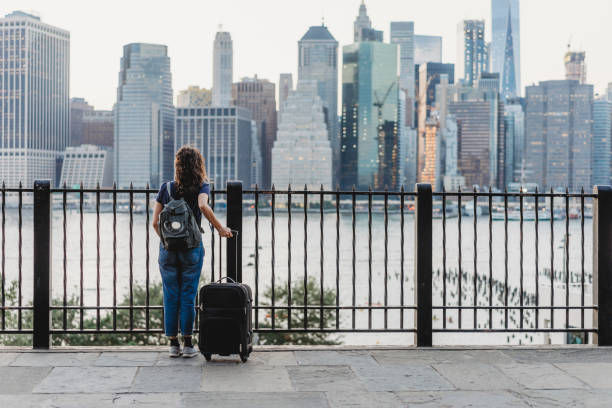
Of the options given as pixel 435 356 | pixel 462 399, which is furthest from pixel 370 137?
pixel 462 399

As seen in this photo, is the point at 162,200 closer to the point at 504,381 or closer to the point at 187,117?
the point at 504,381

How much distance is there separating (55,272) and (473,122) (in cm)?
15596

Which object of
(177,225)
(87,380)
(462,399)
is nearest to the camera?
(462,399)

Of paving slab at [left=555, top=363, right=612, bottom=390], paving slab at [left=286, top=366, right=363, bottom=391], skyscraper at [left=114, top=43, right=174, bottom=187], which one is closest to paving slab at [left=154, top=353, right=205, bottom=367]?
paving slab at [left=286, top=366, right=363, bottom=391]

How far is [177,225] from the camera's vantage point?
16.5ft

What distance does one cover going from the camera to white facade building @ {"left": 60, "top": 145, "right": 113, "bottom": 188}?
499 feet

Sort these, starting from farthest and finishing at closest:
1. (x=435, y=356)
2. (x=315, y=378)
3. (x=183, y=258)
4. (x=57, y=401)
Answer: (x=435, y=356) → (x=183, y=258) → (x=315, y=378) → (x=57, y=401)

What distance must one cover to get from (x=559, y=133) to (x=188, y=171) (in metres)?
190

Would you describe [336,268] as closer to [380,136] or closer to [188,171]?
[188,171]

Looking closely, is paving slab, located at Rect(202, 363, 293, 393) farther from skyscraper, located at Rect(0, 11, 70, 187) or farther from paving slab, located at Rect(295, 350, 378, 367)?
skyscraper, located at Rect(0, 11, 70, 187)

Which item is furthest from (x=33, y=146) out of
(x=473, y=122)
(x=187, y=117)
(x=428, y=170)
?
(x=473, y=122)

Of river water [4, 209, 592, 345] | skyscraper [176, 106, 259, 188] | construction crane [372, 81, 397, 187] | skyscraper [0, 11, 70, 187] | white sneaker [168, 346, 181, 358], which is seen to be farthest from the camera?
construction crane [372, 81, 397, 187]

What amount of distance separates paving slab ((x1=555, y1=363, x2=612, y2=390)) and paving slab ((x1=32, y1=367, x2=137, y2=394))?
3.07 meters

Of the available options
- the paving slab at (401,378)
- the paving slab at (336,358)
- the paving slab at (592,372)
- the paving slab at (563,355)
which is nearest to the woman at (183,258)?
the paving slab at (336,358)
